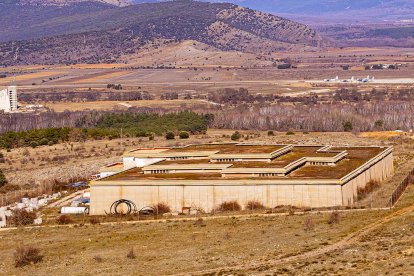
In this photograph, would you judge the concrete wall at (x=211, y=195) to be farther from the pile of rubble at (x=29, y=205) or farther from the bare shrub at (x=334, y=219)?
the bare shrub at (x=334, y=219)

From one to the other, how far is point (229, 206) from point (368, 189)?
34.5ft

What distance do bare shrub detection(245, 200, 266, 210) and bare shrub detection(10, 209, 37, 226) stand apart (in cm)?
1250

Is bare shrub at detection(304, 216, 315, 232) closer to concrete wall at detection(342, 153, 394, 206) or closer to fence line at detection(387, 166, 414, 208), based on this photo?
fence line at detection(387, 166, 414, 208)

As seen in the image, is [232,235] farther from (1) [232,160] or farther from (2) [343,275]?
(1) [232,160]

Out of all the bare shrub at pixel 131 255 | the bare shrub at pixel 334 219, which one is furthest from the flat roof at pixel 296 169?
the bare shrub at pixel 131 255

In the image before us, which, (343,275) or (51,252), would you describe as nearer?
(343,275)

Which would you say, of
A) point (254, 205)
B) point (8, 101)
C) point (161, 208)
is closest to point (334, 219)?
point (254, 205)

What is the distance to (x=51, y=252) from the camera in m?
51.1

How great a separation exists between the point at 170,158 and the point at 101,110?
91066mm

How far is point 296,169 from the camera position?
6688cm

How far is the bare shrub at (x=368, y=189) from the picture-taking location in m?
64.3

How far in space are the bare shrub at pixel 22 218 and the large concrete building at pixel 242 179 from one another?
12.6 ft

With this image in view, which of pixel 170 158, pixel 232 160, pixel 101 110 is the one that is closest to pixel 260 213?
pixel 232 160

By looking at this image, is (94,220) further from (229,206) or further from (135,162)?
(135,162)
